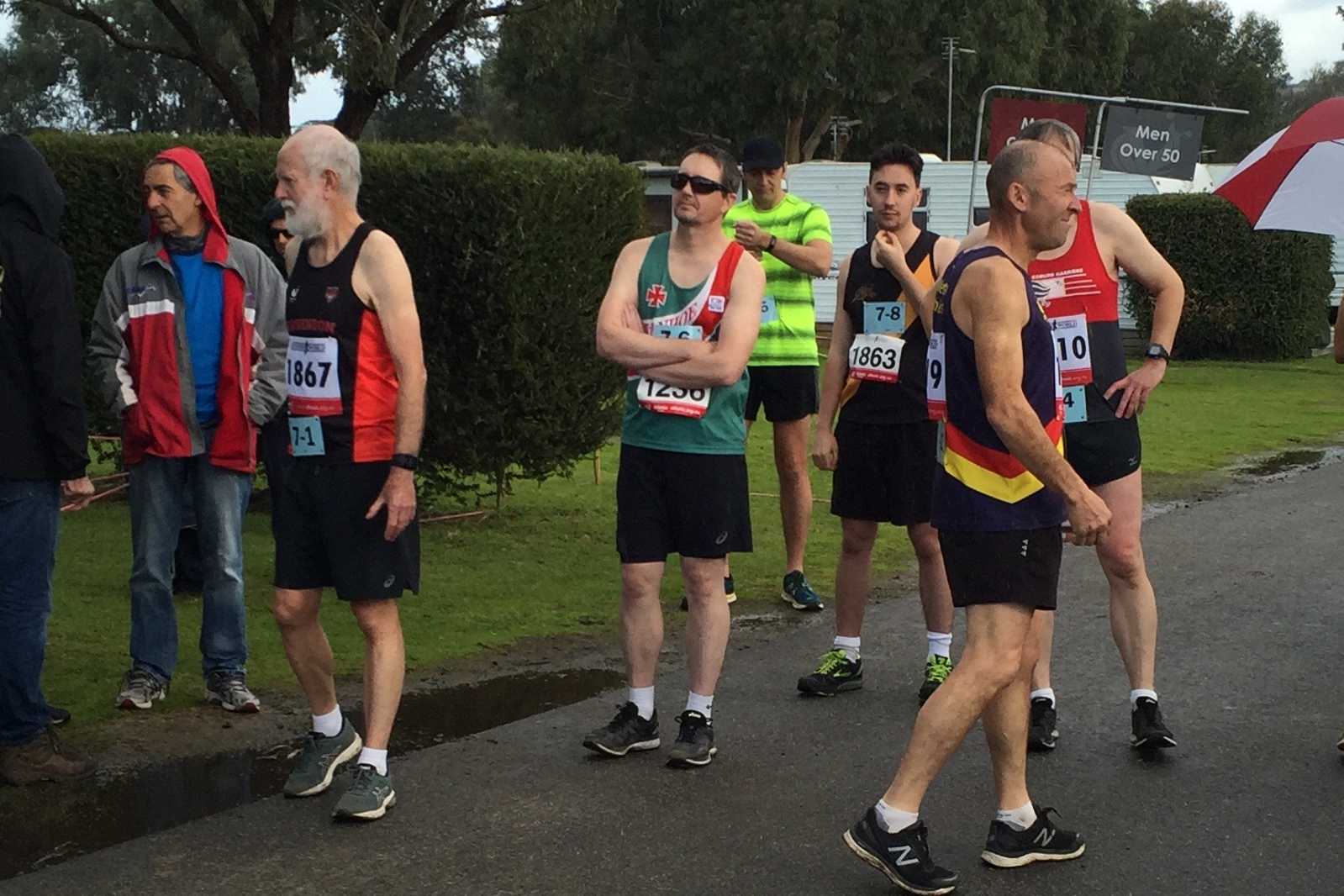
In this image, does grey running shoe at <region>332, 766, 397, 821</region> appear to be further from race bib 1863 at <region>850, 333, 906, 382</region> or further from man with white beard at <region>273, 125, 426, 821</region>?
race bib 1863 at <region>850, 333, 906, 382</region>

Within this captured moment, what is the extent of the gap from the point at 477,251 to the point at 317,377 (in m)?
4.19

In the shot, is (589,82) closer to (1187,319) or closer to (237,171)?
(1187,319)

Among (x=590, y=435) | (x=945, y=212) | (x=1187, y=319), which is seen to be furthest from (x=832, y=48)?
(x=590, y=435)

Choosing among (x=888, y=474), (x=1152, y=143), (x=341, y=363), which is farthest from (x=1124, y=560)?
(x=1152, y=143)

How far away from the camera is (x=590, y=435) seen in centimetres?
1009

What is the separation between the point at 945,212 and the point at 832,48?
55.2 feet

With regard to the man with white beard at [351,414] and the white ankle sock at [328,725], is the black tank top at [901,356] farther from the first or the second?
the white ankle sock at [328,725]

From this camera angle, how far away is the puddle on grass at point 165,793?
4.87 m

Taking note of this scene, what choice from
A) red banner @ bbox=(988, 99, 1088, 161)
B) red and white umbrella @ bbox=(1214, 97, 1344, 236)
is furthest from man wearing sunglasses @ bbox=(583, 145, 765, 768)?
red banner @ bbox=(988, 99, 1088, 161)

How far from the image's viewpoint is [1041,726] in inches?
232

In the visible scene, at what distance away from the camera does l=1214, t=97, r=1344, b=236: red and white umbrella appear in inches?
245

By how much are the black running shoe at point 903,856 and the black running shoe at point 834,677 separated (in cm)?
205

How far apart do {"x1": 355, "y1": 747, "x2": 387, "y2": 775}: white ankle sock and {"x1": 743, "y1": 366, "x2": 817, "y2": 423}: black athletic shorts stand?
3677mm

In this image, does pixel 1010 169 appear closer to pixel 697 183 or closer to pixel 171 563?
pixel 697 183
